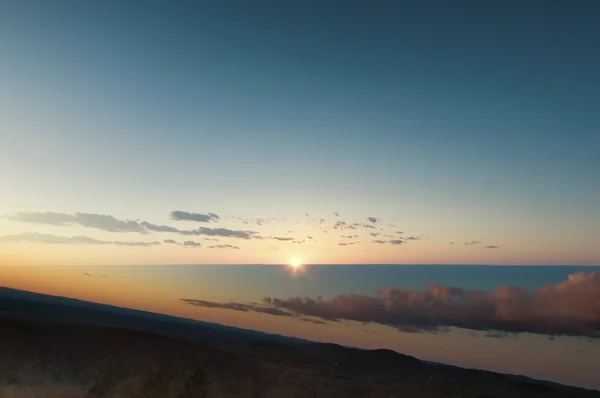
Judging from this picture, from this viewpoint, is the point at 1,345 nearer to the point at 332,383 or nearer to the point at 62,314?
the point at 332,383

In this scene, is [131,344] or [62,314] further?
[62,314]

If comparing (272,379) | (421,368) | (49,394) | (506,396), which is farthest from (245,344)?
(49,394)

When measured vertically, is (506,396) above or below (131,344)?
below

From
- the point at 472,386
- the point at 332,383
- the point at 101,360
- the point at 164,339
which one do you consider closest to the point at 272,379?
the point at 332,383

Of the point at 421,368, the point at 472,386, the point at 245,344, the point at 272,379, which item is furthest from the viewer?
the point at 245,344

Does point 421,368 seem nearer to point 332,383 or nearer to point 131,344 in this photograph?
point 332,383

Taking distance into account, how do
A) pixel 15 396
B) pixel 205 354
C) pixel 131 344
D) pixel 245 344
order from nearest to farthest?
1. pixel 15 396
2. pixel 131 344
3. pixel 205 354
4. pixel 245 344
